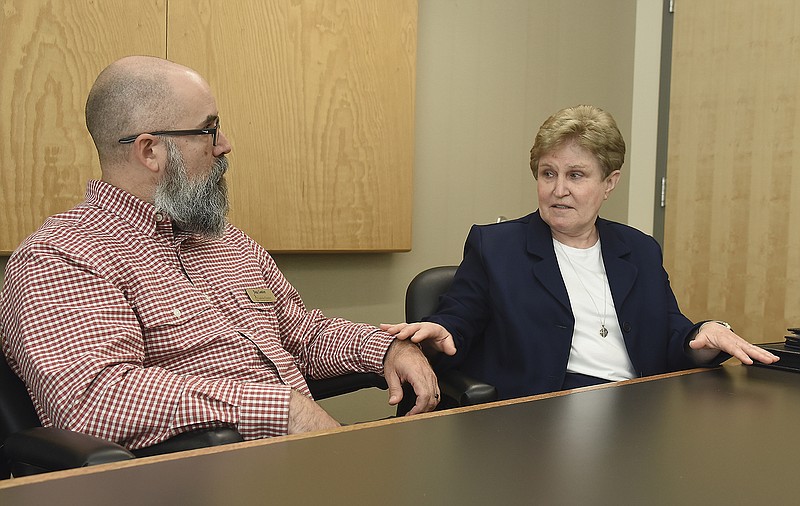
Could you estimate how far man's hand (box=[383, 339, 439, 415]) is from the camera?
6.60ft

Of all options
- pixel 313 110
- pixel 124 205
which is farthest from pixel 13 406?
pixel 313 110

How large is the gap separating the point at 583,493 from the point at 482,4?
3.09m

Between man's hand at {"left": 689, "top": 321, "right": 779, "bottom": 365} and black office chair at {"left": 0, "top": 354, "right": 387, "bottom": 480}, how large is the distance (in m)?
1.17

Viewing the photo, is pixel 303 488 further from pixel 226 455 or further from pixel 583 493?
pixel 583 493

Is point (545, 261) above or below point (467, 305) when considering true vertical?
above

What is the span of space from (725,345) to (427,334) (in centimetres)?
72

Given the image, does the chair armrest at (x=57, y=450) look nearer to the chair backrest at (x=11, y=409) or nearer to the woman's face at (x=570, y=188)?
the chair backrest at (x=11, y=409)

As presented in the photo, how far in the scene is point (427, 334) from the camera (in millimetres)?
2076

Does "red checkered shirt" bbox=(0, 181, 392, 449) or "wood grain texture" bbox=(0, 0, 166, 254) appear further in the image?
"wood grain texture" bbox=(0, 0, 166, 254)

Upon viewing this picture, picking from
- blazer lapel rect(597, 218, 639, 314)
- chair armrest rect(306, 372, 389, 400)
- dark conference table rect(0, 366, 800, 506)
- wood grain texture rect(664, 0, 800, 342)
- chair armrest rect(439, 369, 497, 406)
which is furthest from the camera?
wood grain texture rect(664, 0, 800, 342)

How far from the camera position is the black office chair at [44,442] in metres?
1.26

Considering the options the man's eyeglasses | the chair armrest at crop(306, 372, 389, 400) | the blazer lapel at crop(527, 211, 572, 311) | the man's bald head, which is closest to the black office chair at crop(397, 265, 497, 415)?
the chair armrest at crop(306, 372, 389, 400)

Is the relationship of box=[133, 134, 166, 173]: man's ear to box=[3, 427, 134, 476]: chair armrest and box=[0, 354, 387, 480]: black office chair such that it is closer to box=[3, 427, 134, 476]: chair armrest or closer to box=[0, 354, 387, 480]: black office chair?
box=[0, 354, 387, 480]: black office chair

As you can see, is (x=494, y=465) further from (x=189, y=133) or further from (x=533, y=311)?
(x=189, y=133)
